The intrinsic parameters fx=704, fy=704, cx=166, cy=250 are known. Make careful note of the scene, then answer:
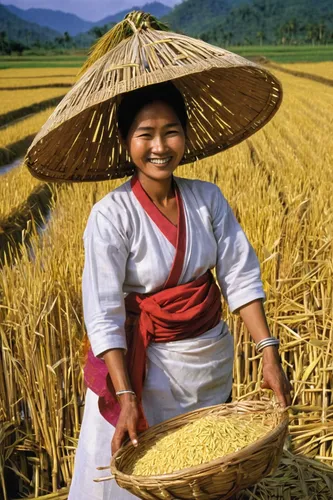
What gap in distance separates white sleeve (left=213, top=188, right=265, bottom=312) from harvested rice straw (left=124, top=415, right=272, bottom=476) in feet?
0.93

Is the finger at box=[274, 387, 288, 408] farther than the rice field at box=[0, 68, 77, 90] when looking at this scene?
No

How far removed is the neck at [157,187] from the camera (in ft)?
5.24

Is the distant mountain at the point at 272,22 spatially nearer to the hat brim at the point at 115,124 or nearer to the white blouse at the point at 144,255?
the hat brim at the point at 115,124

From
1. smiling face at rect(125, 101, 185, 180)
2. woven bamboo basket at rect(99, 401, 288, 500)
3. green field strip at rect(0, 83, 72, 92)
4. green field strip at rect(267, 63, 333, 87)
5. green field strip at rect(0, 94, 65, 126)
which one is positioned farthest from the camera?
green field strip at rect(0, 83, 72, 92)

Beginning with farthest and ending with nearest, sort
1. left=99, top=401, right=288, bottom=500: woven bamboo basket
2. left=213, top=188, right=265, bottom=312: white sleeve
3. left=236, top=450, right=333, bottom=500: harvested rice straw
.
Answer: left=236, top=450, right=333, bottom=500: harvested rice straw, left=213, top=188, right=265, bottom=312: white sleeve, left=99, top=401, right=288, bottom=500: woven bamboo basket

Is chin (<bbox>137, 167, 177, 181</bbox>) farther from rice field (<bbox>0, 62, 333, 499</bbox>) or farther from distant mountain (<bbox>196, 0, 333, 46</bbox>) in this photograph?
distant mountain (<bbox>196, 0, 333, 46</bbox>)

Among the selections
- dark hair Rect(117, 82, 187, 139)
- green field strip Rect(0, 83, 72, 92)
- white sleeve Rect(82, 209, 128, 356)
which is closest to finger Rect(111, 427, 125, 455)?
white sleeve Rect(82, 209, 128, 356)

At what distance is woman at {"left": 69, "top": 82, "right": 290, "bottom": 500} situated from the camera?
149 cm

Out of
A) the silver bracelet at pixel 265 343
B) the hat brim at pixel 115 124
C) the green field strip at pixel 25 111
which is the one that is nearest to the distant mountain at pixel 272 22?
the green field strip at pixel 25 111

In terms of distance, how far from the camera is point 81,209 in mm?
4805

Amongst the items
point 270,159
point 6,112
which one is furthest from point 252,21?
point 270,159

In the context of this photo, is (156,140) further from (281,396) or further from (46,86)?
(46,86)

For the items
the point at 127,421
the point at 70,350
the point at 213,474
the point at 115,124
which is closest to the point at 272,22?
the point at 70,350

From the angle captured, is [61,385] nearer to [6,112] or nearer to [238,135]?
[238,135]
